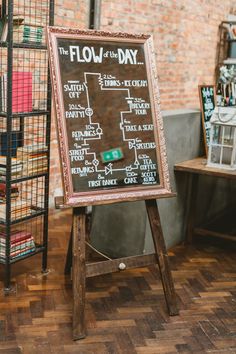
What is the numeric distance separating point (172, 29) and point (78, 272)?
13.3 ft

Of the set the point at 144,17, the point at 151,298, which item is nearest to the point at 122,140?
the point at 151,298

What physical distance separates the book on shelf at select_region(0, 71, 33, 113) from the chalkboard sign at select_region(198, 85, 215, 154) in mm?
1509

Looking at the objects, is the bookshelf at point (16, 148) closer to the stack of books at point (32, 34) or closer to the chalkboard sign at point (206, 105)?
the stack of books at point (32, 34)

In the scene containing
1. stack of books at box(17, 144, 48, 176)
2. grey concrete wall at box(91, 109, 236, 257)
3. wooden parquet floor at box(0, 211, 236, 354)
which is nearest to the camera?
wooden parquet floor at box(0, 211, 236, 354)

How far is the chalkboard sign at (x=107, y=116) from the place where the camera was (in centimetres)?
259

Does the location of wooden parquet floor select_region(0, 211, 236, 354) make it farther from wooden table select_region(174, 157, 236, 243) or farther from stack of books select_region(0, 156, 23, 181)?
stack of books select_region(0, 156, 23, 181)

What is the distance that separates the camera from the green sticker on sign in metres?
2.69

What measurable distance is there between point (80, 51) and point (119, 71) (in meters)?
0.25

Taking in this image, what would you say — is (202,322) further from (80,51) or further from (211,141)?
(80,51)

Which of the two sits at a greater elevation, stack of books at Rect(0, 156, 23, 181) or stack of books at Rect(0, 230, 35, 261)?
stack of books at Rect(0, 156, 23, 181)

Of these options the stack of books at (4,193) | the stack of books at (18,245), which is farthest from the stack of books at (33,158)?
the stack of books at (18,245)

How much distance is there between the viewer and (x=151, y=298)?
307cm

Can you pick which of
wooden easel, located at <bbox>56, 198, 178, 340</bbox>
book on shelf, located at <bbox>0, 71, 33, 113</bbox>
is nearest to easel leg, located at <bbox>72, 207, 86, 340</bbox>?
wooden easel, located at <bbox>56, 198, 178, 340</bbox>

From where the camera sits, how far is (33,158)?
3.14 m
